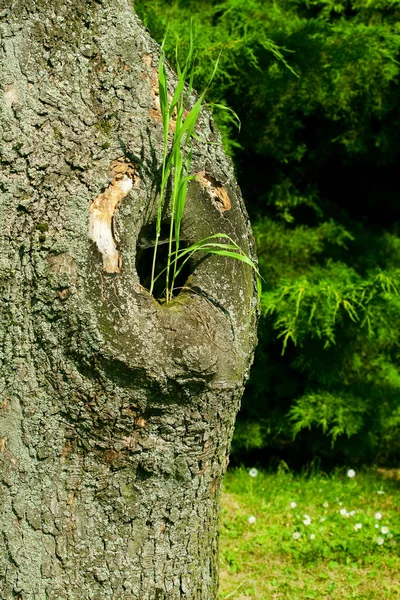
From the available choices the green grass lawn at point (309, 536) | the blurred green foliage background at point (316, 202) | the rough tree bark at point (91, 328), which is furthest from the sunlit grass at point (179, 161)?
the blurred green foliage background at point (316, 202)

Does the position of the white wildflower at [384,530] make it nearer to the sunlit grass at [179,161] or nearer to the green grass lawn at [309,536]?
the green grass lawn at [309,536]

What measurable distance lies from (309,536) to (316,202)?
2.41 meters

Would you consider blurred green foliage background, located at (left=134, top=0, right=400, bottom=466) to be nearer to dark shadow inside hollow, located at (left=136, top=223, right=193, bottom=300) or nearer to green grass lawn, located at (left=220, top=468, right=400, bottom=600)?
green grass lawn, located at (left=220, top=468, right=400, bottom=600)

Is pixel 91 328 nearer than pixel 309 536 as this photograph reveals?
Yes

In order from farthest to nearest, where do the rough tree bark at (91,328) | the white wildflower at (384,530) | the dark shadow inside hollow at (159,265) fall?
the white wildflower at (384,530) < the dark shadow inside hollow at (159,265) < the rough tree bark at (91,328)

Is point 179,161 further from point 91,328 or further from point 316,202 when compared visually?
point 316,202

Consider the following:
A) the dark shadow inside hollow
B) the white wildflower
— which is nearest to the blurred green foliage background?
the white wildflower

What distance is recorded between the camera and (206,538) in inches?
85.5

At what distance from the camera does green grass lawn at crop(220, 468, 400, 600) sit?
128 inches

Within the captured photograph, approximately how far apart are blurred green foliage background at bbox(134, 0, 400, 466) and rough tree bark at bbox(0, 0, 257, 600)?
7.08 feet

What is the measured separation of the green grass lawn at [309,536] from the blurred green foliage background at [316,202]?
0.33m

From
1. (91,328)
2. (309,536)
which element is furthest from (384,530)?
(91,328)

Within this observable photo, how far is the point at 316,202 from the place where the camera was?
511 cm

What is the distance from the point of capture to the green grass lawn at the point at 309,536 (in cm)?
326
